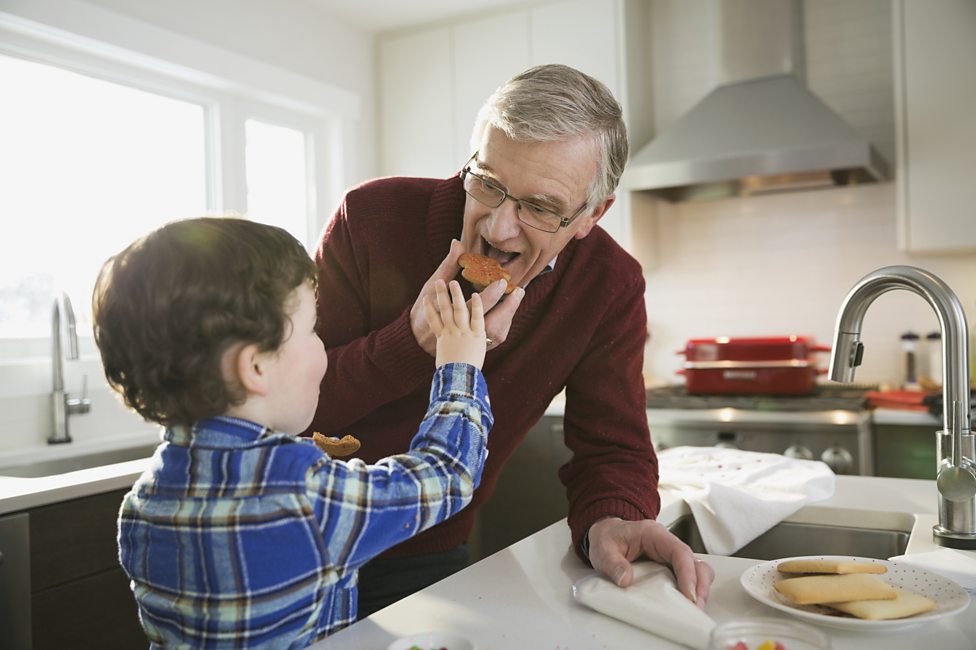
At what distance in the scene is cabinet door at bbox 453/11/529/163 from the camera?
13.3 feet

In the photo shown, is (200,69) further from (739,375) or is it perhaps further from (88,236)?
(739,375)

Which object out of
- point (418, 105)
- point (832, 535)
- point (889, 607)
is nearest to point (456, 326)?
point (889, 607)

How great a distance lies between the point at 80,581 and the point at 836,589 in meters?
1.72

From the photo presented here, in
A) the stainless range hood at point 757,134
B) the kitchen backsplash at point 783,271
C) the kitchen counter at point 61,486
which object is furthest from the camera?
the kitchen backsplash at point 783,271

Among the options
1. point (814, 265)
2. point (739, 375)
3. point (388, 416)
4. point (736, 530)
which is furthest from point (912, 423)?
point (388, 416)

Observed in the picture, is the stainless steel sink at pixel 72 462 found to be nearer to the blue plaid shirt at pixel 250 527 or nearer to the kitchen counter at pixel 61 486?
the kitchen counter at pixel 61 486

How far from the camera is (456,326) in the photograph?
3.78 feet

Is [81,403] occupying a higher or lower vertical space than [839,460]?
higher

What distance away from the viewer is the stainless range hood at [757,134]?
332 centimetres

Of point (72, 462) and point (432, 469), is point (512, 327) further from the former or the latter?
point (72, 462)

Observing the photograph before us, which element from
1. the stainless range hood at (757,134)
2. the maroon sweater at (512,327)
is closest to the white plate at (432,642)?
the maroon sweater at (512,327)

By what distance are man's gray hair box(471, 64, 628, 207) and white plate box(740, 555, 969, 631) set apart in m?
0.67

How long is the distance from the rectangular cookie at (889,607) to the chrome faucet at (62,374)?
2436 millimetres

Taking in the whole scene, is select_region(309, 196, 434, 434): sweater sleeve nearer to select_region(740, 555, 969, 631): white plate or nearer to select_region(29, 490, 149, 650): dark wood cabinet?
select_region(740, 555, 969, 631): white plate
